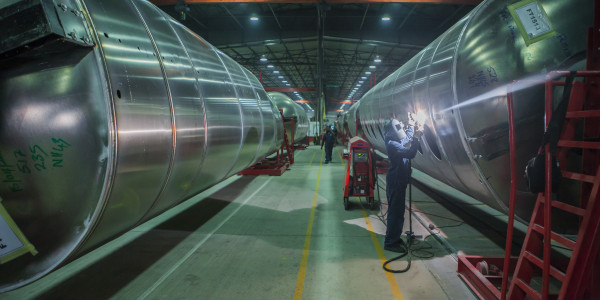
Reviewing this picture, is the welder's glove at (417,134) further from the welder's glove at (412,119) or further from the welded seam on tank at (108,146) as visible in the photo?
the welded seam on tank at (108,146)

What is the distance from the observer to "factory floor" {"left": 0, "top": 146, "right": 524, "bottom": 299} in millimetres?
3307

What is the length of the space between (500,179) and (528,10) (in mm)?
1474

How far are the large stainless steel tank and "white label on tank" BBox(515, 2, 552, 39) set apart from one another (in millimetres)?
26

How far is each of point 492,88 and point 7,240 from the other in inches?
155

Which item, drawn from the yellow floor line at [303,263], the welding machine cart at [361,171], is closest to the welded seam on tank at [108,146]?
the yellow floor line at [303,263]

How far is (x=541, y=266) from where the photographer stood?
215cm

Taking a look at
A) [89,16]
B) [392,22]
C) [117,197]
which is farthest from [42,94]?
[392,22]

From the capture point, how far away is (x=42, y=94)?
6.44 feet

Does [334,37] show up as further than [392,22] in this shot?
Yes

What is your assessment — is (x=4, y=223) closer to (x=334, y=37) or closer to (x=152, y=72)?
(x=152, y=72)

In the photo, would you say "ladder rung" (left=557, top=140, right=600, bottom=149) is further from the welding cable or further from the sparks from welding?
the welding cable

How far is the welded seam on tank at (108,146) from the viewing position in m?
2.00

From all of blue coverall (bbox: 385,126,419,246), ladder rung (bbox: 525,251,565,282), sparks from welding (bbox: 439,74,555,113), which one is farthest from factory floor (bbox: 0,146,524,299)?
sparks from welding (bbox: 439,74,555,113)

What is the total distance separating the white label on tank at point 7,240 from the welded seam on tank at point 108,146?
0.26 m
